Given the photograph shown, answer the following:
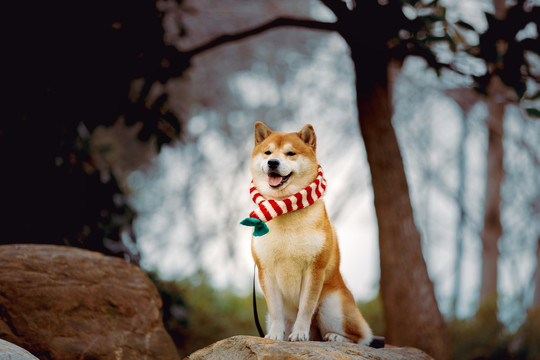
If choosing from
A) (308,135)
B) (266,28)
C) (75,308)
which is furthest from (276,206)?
(266,28)

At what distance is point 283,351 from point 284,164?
1006 mm

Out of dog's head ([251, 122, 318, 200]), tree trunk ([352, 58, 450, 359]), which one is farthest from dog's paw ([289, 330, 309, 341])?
tree trunk ([352, 58, 450, 359])

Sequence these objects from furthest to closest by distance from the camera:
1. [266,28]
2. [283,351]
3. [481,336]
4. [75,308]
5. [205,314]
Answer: [205,314], [481,336], [266,28], [75,308], [283,351]

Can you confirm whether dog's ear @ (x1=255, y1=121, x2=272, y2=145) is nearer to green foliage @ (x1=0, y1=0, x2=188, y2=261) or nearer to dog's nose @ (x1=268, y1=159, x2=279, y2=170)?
dog's nose @ (x1=268, y1=159, x2=279, y2=170)

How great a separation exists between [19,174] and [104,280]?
156cm

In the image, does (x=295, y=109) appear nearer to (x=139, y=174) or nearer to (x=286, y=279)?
(x=139, y=174)

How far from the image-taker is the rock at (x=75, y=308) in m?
3.95

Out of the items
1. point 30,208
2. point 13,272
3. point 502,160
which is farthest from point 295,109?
point 13,272

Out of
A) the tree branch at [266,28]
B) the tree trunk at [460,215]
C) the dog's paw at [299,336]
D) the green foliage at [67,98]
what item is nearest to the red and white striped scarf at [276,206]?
the dog's paw at [299,336]

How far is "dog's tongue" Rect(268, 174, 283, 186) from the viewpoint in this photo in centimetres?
305

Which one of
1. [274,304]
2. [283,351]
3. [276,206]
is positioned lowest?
[283,351]

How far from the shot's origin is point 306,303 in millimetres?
3127

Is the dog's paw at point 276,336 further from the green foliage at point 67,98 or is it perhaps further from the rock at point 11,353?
the green foliage at point 67,98

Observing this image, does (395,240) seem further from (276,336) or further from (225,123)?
(225,123)
